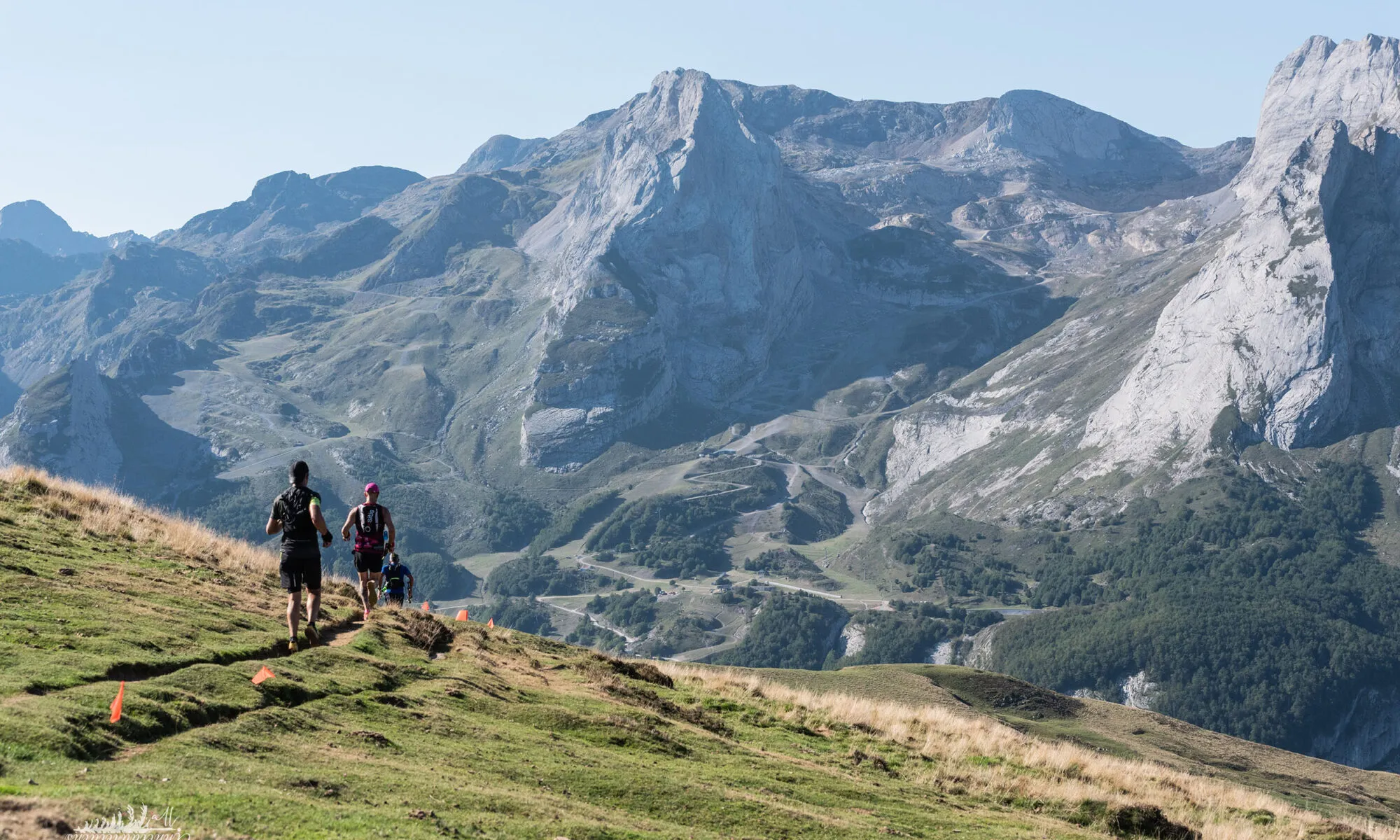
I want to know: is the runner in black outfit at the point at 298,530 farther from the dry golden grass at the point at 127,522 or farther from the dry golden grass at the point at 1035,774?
the dry golden grass at the point at 1035,774

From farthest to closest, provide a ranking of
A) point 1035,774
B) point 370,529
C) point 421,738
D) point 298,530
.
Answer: point 1035,774, point 370,529, point 298,530, point 421,738

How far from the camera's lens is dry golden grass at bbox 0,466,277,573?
44562 millimetres

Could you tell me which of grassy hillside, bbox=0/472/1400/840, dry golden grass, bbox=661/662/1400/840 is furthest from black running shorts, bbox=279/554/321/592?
dry golden grass, bbox=661/662/1400/840

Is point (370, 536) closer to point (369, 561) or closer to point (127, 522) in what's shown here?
point (369, 561)

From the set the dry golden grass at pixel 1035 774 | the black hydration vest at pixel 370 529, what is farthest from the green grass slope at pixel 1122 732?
the black hydration vest at pixel 370 529

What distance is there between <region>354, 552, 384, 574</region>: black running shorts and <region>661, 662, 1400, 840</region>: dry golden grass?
18057mm

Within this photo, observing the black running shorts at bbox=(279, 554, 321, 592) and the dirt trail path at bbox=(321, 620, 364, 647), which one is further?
the dirt trail path at bbox=(321, 620, 364, 647)

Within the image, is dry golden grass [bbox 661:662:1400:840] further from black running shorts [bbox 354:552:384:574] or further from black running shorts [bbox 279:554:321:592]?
black running shorts [bbox 279:554:321:592]

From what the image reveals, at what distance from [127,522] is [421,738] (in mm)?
25906

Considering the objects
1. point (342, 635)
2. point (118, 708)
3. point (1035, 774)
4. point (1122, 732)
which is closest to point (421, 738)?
point (118, 708)

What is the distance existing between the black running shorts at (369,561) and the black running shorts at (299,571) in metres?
7.06

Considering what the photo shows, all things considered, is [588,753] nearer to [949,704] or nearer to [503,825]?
[503,825]

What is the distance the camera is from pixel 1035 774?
42.4m

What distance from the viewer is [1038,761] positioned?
44562mm
